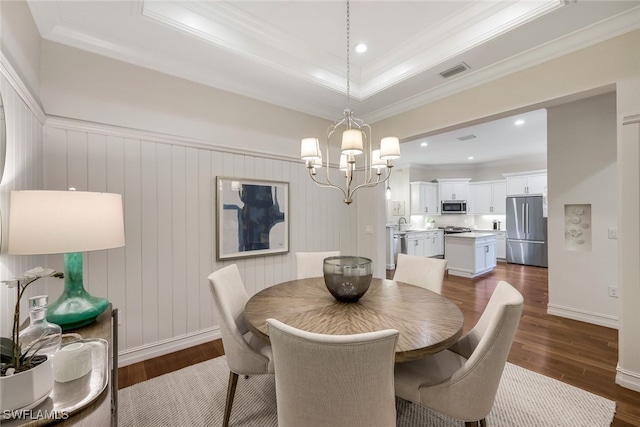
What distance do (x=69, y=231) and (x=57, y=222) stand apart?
6 cm

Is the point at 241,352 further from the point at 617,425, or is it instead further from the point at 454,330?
the point at 617,425

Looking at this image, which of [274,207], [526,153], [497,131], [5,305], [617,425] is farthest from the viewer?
[526,153]

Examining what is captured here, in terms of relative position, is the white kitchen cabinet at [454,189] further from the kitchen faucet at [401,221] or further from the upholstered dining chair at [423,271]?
the upholstered dining chair at [423,271]

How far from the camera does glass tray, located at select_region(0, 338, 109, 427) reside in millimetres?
709

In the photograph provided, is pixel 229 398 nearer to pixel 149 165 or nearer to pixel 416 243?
pixel 149 165

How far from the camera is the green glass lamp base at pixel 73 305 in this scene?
1.32 metres

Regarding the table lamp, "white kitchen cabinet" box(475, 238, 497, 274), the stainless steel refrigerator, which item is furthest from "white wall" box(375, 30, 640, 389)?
the stainless steel refrigerator

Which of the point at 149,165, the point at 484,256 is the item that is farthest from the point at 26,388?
the point at 484,256

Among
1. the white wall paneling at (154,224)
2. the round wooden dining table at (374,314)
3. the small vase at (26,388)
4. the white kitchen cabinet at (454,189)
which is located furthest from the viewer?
the white kitchen cabinet at (454,189)

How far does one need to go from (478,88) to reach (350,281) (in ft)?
8.07

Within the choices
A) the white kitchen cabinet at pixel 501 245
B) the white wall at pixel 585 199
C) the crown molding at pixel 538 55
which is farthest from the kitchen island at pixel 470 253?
the crown molding at pixel 538 55

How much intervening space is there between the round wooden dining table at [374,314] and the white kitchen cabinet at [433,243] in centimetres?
560

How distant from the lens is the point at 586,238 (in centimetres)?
349

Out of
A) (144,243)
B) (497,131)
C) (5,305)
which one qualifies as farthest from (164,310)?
(497,131)
